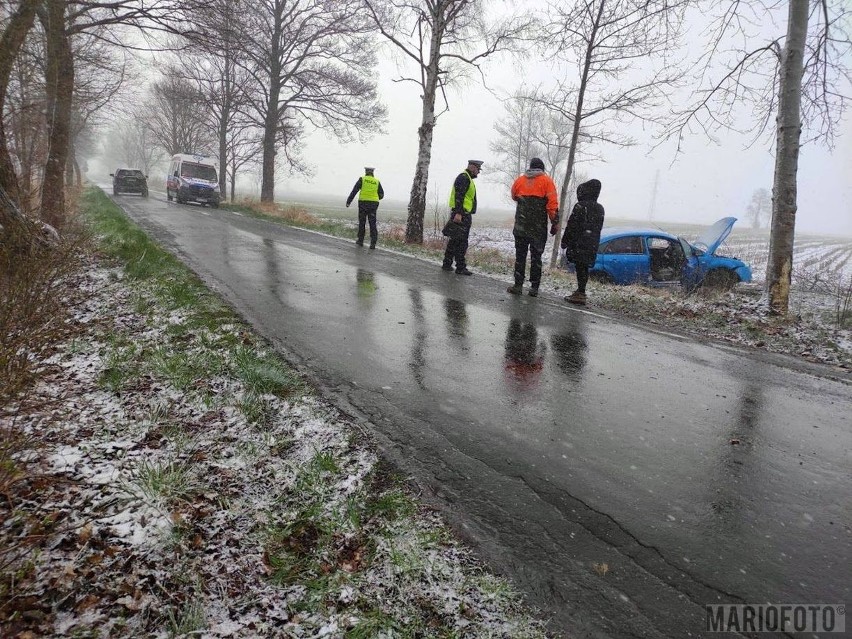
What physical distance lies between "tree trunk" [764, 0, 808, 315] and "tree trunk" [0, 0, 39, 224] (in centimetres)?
1151

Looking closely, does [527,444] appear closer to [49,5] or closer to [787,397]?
[787,397]

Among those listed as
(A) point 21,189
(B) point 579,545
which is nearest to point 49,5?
(A) point 21,189

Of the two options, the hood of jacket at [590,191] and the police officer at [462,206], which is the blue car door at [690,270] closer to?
the hood of jacket at [590,191]

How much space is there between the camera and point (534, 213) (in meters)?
7.75

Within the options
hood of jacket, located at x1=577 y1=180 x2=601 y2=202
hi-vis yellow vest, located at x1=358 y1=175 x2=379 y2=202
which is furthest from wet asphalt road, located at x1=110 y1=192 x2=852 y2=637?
hi-vis yellow vest, located at x1=358 y1=175 x2=379 y2=202

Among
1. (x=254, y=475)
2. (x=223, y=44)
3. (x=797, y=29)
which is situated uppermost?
(x=223, y=44)

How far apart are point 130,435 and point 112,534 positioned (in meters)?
0.87

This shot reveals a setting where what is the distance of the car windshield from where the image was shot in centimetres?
2483

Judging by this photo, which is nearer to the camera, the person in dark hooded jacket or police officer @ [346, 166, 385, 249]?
the person in dark hooded jacket

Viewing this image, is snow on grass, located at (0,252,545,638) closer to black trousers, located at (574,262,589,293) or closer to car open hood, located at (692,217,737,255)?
black trousers, located at (574,262,589,293)

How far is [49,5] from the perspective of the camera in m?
8.29

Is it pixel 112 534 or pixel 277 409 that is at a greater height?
pixel 277 409

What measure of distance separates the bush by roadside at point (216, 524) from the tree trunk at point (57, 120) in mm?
8210

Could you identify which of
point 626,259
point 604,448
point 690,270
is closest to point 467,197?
point 626,259
